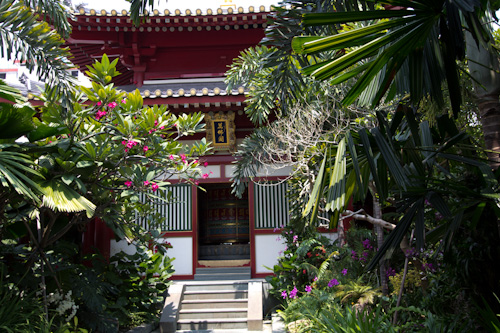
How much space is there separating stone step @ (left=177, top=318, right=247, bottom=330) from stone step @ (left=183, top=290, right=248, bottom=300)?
2.13 feet

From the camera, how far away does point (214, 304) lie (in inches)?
301

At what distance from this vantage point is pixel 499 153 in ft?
11.0

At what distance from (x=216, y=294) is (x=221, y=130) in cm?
302

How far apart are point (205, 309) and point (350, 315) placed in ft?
12.6

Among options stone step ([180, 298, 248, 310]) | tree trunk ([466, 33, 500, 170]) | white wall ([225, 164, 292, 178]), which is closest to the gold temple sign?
white wall ([225, 164, 292, 178])

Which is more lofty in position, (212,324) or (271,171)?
(271,171)

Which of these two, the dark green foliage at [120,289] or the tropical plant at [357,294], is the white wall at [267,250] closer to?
the dark green foliage at [120,289]

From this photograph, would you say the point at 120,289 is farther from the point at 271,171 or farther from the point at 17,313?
the point at 271,171

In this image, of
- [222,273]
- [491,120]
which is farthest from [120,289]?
[491,120]

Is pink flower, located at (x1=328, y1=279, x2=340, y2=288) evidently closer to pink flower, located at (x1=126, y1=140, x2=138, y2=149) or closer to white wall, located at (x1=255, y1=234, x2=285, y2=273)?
white wall, located at (x1=255, y1=234, x2=285, y2=273)

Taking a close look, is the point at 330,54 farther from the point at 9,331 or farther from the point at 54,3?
the point at 9,331

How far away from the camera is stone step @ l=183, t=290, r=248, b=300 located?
780 centimetres

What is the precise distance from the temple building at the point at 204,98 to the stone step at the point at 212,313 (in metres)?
1.31

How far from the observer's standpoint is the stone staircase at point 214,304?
23.2ft
